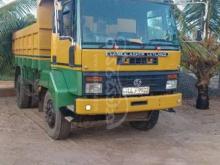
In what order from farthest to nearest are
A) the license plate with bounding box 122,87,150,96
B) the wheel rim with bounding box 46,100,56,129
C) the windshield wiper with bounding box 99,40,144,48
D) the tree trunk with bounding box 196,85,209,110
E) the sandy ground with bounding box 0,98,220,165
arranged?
the tree trunk with bounding box 196,85,209,110 → the wheel rim with bounding box 46,100,56,129 → the license plate with bounding box 122,87,150,96 → the windshield wiper with bounding box 99,40,144,48 → the sandy ground with bounding box 0,98,220,165

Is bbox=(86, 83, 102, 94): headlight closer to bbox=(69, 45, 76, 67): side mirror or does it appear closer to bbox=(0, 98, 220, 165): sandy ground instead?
bbox=(69, 45, 76, 67): side mirror

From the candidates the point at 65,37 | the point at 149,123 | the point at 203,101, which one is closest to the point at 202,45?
the point at 203,101

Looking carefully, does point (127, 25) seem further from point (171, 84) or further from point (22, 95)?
point (22, 95)

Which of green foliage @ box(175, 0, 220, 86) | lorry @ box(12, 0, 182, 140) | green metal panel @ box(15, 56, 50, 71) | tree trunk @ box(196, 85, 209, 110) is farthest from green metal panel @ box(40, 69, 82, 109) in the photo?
tree trunk @ box(196, 85, 209, 110)

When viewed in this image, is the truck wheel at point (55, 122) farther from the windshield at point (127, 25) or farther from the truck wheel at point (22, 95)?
the truck wheel at point (22, 95)

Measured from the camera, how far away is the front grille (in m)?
6.69

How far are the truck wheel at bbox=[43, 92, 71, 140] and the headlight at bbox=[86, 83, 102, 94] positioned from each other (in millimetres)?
954

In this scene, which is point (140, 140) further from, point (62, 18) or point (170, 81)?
point (62, 18)

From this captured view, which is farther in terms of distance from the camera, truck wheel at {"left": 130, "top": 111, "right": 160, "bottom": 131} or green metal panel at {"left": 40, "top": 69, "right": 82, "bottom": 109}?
truck wheel at {"left": 130, "top": 111, "right": 160, "bottom": 131}

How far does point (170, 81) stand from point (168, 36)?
85 centimetres

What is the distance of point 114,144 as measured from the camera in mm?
7273

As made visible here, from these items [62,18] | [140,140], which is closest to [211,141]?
[140,140]

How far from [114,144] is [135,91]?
3.62 ft

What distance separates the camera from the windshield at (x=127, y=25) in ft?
21.9
